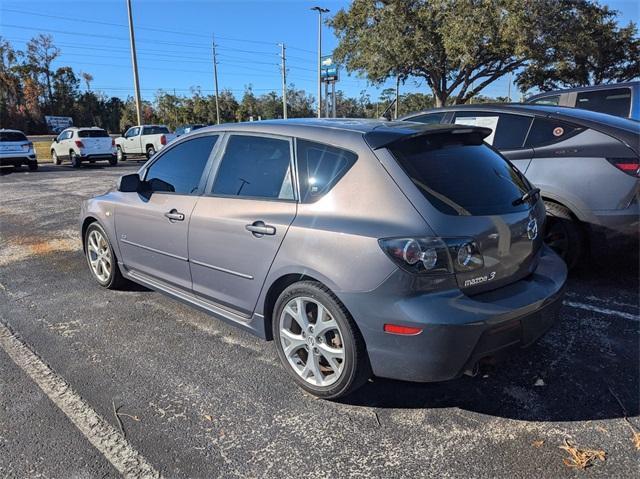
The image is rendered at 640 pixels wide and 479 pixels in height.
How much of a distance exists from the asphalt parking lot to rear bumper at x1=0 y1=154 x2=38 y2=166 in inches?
671

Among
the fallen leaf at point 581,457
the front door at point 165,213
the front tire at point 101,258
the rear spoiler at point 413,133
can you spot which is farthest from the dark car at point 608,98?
the front tire at point 101,258

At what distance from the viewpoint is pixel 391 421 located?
8.48 ft

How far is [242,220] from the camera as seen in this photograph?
10.0 feet

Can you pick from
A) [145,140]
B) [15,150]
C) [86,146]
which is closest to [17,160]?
[15,150]

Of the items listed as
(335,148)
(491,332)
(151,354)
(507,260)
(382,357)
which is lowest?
(151,354)

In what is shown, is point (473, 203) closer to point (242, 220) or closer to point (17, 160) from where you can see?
point (242, 220)

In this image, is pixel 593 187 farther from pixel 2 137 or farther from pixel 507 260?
pixel 2 137

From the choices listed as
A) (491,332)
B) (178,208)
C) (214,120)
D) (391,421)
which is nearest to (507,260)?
(491,332)

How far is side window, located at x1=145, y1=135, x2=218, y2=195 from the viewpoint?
359cm

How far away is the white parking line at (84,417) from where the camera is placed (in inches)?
89.9

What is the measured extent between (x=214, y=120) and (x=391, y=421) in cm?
6392

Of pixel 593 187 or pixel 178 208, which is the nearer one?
pixel 178 208

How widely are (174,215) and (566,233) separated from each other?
3.47 meters

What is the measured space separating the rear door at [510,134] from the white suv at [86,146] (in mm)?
19147
